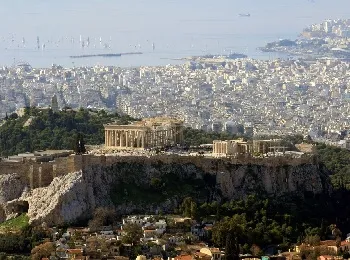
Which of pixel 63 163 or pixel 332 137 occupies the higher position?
pixel 63 163

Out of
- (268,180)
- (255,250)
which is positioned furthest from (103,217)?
(268,180)

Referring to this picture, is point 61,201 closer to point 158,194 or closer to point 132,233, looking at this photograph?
point 132,233

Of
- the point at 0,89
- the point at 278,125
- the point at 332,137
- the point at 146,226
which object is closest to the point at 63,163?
the point at 146,226

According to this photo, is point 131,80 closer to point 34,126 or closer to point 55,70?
point 55,70

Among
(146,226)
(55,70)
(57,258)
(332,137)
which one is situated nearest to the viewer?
(57,258)

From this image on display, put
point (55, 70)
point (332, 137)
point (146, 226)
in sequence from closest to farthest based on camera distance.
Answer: point (146, 226) < point (332, 137) < point (55, 70)

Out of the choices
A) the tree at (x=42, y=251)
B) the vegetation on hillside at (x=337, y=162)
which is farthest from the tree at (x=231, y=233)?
the vegetation on hillside at (x=337, y=162)

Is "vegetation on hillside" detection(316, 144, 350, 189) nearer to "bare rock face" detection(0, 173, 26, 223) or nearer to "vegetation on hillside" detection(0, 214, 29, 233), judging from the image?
"bare rock face" detection(0, 173, 26, 223)
